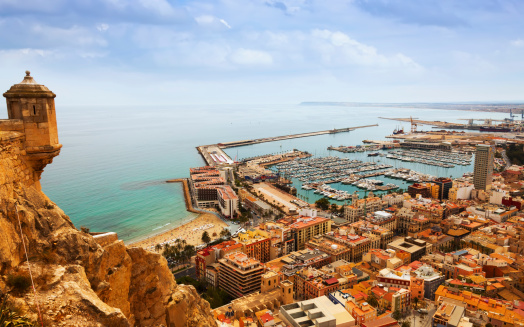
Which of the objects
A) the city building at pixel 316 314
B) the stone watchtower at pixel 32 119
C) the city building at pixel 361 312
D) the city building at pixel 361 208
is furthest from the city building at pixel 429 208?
the stone watchtower at pixel 32 119

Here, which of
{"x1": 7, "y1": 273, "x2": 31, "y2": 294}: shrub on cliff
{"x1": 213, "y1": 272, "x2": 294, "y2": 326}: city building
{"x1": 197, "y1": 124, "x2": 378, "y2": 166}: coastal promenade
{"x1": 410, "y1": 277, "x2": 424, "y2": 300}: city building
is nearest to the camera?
{"x1": 7, "y1": 273, "x2": 31, "y2": 294}: shrub on cliff

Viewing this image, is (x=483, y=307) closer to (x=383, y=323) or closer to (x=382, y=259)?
(x=383, y=323)

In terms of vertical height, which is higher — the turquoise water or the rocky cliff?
the rocky cliff

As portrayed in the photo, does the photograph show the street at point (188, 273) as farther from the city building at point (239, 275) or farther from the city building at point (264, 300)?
the city building at point (264, 300)

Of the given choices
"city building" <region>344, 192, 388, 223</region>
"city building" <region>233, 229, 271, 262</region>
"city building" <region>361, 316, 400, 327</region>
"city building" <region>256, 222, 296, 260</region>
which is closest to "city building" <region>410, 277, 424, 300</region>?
"city building" <region>361, 316, 400, 327</region>

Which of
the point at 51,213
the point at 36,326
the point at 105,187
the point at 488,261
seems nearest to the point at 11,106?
the point at 51,213

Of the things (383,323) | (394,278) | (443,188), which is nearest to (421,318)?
(394,278)

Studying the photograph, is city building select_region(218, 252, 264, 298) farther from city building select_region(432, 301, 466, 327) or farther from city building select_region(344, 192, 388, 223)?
city building select_region(344, 192, 388, 223)
